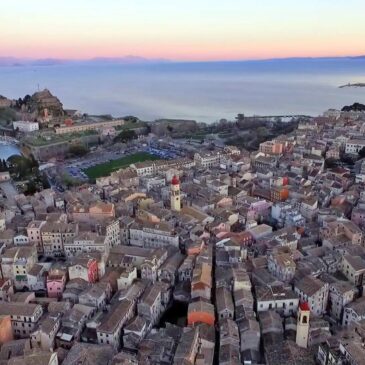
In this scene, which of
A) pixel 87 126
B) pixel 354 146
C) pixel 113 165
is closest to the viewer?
pixel 354 146

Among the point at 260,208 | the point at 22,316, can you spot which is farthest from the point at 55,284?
the point at 260,208

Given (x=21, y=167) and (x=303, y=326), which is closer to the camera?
(x=303, y=326)

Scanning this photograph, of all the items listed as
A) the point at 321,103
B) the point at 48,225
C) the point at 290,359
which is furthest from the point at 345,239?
the point at 321,103

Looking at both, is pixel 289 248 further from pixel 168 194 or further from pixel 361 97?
pixel 361 97

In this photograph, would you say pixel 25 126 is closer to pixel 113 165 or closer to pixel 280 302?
pixel 113 165

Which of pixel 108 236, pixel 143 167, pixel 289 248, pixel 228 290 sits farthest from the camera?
pixel 143 167

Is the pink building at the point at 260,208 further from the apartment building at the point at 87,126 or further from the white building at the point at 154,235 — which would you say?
the apartment building at the point at 87,126

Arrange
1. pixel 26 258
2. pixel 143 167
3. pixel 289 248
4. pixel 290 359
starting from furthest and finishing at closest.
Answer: pixel 143 167, pixel 289 248, pixel 26 258, pixel 290 359
